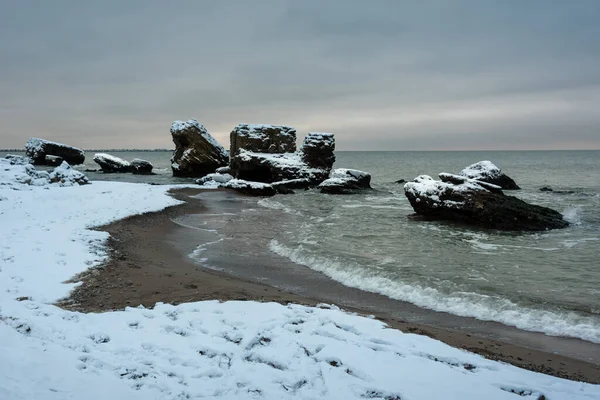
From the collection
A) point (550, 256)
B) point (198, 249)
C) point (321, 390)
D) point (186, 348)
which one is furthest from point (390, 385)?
point (550, 256)

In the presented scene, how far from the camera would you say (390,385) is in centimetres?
408

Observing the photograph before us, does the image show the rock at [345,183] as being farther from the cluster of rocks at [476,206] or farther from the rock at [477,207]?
the rock at [477,207]

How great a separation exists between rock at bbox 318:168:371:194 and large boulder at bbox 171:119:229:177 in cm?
1760

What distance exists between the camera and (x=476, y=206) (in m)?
15.9

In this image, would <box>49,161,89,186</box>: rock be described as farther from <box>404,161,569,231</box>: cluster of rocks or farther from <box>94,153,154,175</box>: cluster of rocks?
<box>94,153,154,175</box>: cluster of rocks

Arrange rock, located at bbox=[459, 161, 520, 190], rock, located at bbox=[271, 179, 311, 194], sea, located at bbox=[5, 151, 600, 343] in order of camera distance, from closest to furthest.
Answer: sea, located at bbox=[5, 151, 600, 343] → rock, located at bbox=[459, 161, 520, 190] → rock, located at bbox=[271, 179, 311, 194]

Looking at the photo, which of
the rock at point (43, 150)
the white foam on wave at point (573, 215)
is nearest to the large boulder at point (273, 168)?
the white foam on wave at point (573, 215)

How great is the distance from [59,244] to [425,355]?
28.1ft

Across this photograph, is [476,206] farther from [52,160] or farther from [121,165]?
[52,160]

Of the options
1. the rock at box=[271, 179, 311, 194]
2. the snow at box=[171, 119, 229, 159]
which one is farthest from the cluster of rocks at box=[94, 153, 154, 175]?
the rock at box=[271, 179, 311, 194]

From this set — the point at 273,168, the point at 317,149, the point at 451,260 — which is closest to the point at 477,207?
the point at 451,260

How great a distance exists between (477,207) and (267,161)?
21990 millimetres

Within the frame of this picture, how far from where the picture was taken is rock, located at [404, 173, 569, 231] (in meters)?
15.4

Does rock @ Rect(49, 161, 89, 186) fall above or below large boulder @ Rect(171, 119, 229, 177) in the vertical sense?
below
